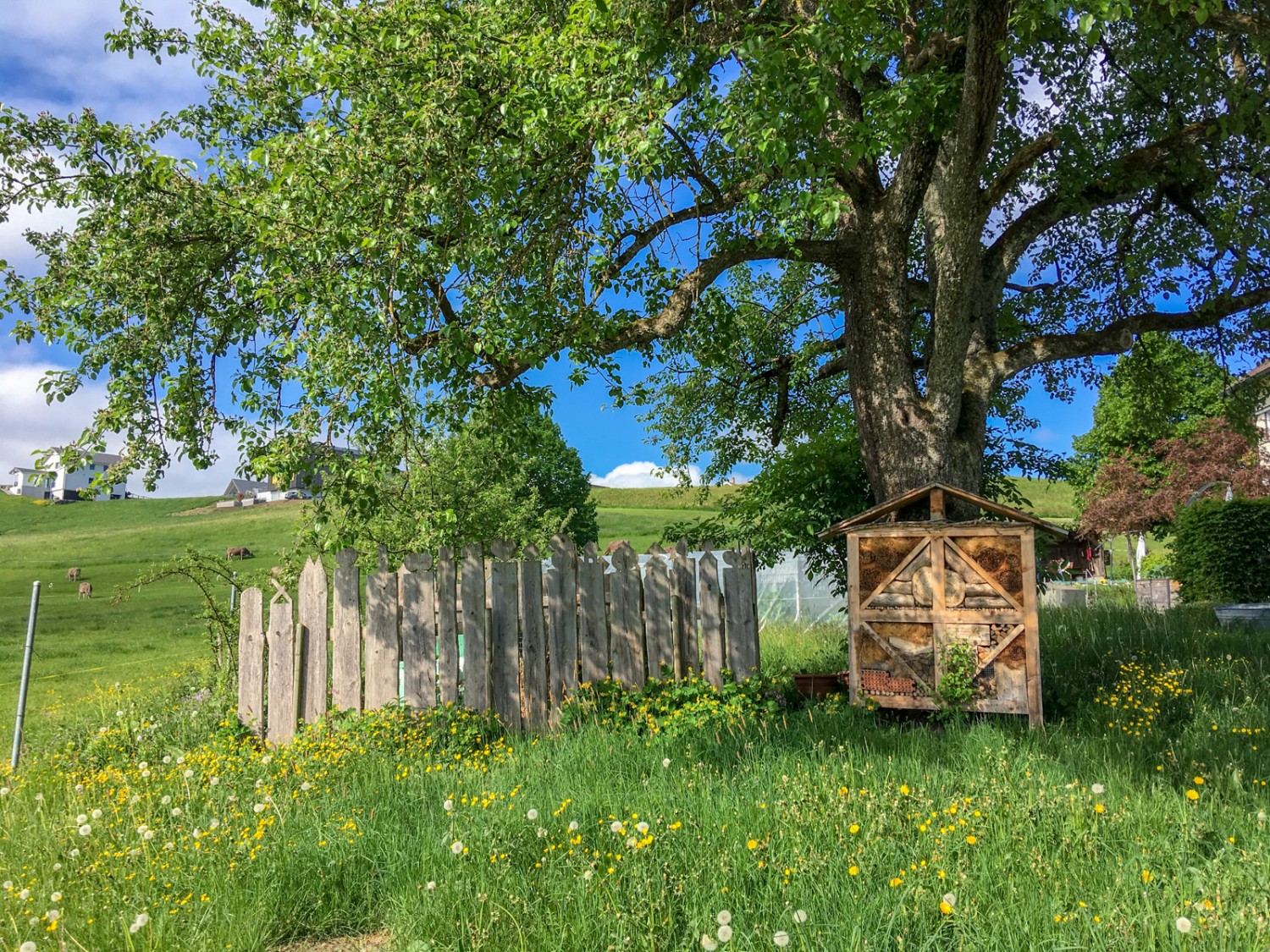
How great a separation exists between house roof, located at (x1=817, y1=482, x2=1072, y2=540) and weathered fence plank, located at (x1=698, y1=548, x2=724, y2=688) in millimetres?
1159

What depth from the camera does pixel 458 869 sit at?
3891mm

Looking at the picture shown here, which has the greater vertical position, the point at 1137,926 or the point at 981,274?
the point at 981,274

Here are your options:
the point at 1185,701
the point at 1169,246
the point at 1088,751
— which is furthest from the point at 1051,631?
the point at 1088,751

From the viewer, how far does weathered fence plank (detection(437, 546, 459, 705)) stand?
771 centimetres

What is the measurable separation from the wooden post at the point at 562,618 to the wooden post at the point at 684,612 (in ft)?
3.27

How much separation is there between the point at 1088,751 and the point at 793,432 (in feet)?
28.9

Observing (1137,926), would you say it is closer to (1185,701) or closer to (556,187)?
(1185,701)

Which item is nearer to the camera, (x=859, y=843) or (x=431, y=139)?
Result: (x=859, y=843)

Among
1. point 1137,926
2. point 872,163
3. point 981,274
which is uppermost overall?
point 872,163

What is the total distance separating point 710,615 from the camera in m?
8.18

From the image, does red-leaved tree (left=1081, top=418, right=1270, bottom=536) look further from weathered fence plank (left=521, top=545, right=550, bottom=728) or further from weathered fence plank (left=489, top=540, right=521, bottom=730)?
weathered fence plank (left=489, top=540, right=521, bottom=730)

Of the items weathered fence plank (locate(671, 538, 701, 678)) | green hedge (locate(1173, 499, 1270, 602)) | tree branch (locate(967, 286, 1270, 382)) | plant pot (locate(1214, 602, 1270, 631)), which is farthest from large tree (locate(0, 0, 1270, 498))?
green hedge (locate(1173, 499, 1270, 602))

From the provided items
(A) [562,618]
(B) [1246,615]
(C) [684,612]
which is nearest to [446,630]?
(A) [562,618]

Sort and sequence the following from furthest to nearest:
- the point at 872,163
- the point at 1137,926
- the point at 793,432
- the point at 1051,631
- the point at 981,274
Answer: the point at 793,432, the point at 1051,631, the point at 981,274, the point at 872,163, the point at 1137,926
